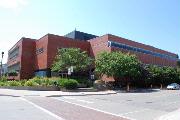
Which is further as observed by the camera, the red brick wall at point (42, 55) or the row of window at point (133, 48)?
the row of window at point (133, 48)

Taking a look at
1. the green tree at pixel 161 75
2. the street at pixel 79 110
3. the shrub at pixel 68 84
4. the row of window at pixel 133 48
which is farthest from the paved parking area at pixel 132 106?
the row of window at pixel 133 48

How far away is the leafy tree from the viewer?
44.7 meters

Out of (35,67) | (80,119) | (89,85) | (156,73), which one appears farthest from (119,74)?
(80,119)

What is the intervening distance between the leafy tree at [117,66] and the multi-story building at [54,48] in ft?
27.9

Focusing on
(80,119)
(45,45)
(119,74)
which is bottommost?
(80,119)

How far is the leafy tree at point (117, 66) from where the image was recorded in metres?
44.7

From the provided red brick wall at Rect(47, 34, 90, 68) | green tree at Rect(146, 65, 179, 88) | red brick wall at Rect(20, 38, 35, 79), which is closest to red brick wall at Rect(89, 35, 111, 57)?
red brick wall at Rect(47, 34, 90, 68)

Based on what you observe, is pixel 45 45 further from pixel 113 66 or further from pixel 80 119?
pixel 80 119

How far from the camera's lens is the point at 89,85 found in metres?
46.4

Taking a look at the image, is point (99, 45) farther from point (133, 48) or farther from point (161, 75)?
point (161, 75)

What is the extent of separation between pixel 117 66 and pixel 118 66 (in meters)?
0.16

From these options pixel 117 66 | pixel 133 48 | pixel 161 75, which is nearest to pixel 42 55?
pixel 117 66

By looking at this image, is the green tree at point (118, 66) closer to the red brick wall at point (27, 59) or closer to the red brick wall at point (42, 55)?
the red brick wall at point (42, 55)

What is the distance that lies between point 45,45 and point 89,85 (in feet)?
Result: 46.8
